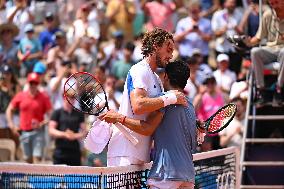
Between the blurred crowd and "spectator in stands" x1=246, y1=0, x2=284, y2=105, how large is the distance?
6.48 feet

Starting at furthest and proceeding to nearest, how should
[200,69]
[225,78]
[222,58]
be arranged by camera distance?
1. [200,69]
2. [225,78]
3. [222,58]

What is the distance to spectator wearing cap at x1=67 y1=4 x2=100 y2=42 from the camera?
20219 mm

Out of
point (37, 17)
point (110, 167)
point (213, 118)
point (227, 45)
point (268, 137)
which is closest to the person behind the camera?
point (110, 167)

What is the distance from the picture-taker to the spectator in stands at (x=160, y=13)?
20125mm

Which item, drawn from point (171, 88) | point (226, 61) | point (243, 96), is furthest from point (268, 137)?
point (171, 88)

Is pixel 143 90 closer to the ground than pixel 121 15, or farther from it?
closer to the ground

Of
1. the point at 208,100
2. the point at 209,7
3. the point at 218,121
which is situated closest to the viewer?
the point at 218,121

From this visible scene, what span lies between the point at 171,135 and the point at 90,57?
1136 cm

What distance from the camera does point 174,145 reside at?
8.54m

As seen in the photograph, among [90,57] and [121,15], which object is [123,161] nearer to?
[90,57]

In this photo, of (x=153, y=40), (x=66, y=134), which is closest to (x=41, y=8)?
(x=66, y=134)

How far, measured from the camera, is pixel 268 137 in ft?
44.2

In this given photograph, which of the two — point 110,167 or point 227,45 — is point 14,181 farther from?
point 227,45

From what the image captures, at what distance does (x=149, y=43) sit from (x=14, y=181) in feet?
5.90
